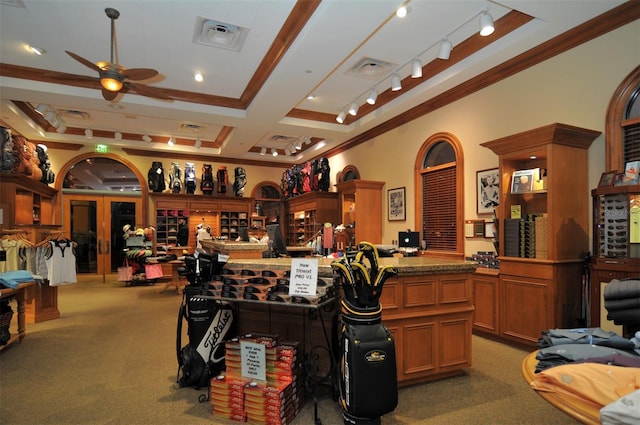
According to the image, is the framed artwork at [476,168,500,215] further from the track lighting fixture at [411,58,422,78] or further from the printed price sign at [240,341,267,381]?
the printed price sign at [240,341,267,381]

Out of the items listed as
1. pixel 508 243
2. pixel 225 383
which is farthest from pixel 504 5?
pixel 225 383

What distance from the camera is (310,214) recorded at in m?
9.88

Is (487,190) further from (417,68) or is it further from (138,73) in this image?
(138,73)

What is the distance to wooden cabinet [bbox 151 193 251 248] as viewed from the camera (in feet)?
34.9

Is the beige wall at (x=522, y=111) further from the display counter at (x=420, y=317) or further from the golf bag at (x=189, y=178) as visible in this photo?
the golf bag at (x=189, y=178)

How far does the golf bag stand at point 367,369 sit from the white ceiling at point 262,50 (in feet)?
9.92

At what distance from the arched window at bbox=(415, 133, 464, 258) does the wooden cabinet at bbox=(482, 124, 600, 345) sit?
1324 millimetres

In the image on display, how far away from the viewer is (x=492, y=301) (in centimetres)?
450

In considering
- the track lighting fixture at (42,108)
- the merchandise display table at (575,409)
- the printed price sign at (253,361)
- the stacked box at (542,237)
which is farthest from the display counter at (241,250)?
the track lighting fixture at (42,108)

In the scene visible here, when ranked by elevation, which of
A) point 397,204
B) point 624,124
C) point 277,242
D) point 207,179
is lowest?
point 277,242

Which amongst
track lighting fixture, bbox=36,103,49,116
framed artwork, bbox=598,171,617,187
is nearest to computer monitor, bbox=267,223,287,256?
framed artwork, bbox=598,171,617,187

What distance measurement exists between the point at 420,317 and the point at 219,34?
4.18m

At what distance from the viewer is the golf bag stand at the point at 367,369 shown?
2.29 meters

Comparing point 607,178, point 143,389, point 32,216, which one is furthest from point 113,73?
point 32,216
